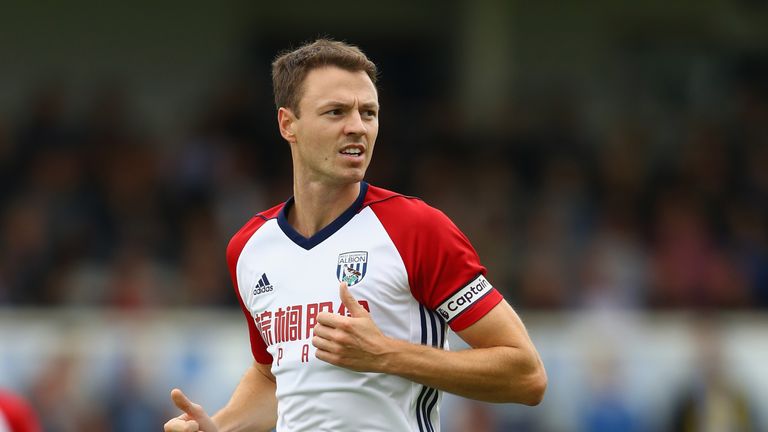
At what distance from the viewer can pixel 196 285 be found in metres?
13.5

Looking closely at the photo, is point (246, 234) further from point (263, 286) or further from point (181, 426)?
point (181, 426)

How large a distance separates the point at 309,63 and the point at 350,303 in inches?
36.1

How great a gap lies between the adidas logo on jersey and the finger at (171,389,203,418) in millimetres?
454

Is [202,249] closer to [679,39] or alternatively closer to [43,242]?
[43,242]

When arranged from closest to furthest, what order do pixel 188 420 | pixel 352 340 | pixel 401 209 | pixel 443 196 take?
pixel 352 340
pixel 401 209
pixel 188 420
pixel 443 196

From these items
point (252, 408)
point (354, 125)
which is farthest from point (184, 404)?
point (354, 125)

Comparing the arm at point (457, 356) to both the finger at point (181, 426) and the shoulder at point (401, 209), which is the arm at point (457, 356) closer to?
the shoulder at point (401, 209)

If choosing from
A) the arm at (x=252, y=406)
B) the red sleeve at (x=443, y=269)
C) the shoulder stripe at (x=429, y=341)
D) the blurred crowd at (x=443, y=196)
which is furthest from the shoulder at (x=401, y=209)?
the blurred crowd at (x=443, y=196)

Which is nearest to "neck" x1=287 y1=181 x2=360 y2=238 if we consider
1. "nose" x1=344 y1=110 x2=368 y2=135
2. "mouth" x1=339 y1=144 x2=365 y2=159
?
"mouth" x1=339 y1=144 x2=365 y2=159

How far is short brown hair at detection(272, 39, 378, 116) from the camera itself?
4.87 metres

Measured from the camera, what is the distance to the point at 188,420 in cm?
491

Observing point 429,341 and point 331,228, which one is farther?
point 331,228

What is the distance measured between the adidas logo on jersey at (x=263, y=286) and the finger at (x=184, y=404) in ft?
1.49

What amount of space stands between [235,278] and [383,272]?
0.75 m
